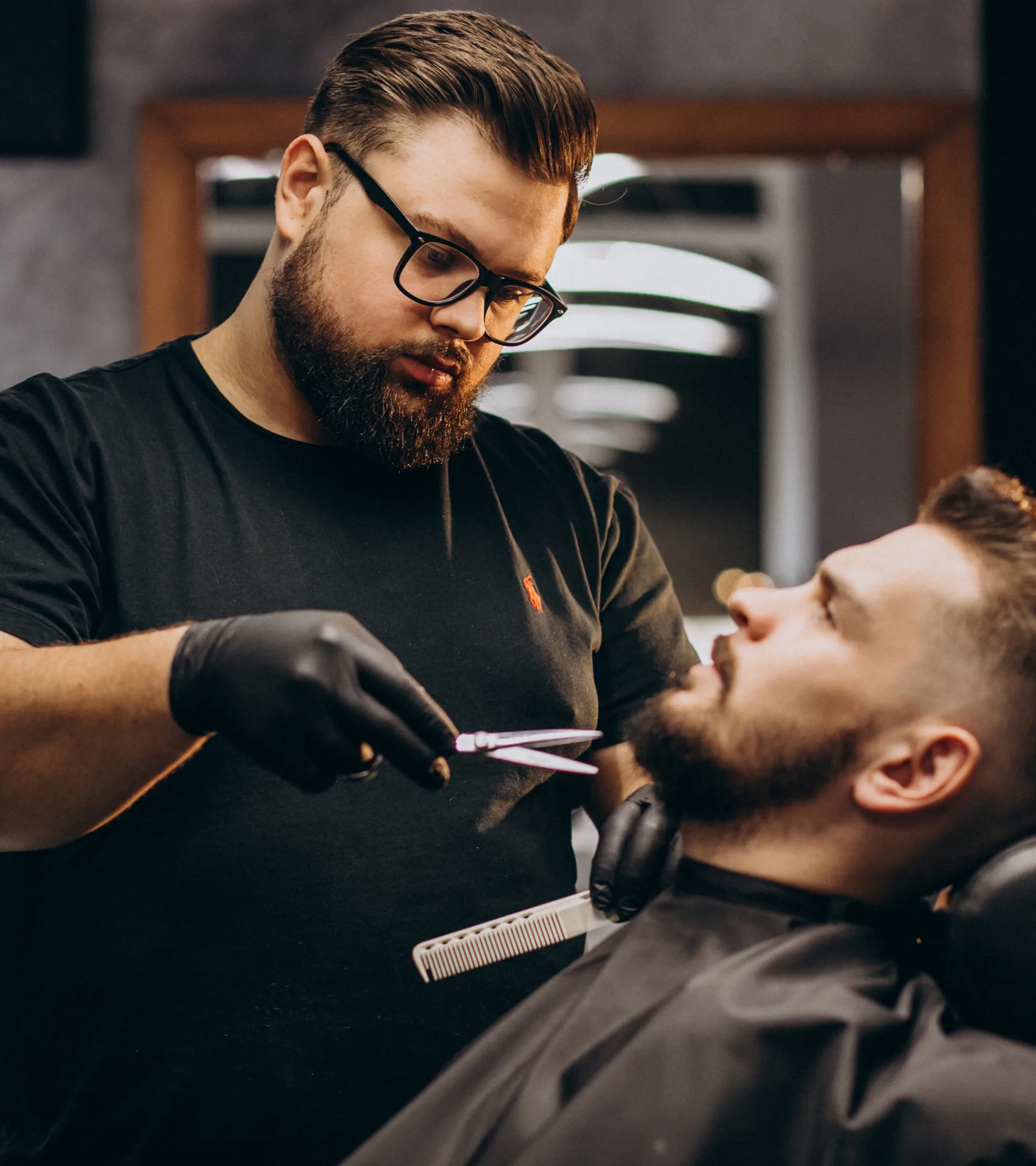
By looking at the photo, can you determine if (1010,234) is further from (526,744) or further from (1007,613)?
(526,744)

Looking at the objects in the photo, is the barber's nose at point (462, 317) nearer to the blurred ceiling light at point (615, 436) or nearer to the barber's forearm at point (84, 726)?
the barber's forearm at point (84, 726)

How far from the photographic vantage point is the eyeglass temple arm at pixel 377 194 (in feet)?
4.58

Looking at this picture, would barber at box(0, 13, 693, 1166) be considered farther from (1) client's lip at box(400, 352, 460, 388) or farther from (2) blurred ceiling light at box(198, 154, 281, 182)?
(2) blurred ceiling light at box(198, 154, 281, 182)

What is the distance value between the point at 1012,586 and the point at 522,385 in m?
6.01

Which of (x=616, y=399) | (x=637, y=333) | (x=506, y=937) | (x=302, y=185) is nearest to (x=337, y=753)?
(x=506, y=937)

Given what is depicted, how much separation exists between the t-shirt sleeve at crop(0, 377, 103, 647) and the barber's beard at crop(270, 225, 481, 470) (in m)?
0.28

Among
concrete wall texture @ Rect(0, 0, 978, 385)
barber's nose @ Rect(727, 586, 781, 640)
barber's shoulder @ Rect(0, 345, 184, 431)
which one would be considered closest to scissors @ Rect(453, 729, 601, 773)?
barber's nose @ Rect(727, 586, 781, 640)

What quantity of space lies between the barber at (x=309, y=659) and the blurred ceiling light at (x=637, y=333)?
5.13 metres

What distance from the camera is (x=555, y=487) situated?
5.41 ft

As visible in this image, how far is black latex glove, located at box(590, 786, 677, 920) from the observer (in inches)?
52.6

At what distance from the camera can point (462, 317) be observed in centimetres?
145

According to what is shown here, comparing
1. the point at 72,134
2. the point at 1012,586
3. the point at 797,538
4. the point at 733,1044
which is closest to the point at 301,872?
the point at 733,1044

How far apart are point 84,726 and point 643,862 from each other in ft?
2.14

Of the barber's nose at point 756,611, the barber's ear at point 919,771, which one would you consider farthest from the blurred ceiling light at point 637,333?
the barber's ear at point 919,771
